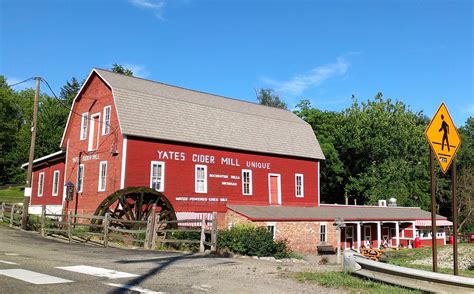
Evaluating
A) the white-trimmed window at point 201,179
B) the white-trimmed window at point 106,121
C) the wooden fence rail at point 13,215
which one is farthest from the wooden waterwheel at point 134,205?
Result: the wooden fence rail at point 13,215

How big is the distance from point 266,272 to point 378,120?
40565 mm

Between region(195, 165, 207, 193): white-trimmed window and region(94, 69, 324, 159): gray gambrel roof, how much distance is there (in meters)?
1.55

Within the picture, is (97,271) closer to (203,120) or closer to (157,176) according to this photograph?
(157,176)

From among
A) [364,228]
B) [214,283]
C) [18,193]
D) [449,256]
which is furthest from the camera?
[18,193]

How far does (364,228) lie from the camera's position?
38.8 meters

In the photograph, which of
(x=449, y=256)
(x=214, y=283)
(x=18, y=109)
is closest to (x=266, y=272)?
(x=214, y=283)

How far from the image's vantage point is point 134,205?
75.4 feet

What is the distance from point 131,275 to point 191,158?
1671 cm

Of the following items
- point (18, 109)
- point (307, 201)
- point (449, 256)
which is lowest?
point (449, 256)

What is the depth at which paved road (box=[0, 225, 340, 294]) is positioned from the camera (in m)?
8.04

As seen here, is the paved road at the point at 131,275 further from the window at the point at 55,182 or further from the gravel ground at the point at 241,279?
the window at the point at 55,182

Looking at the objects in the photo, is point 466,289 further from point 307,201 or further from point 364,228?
point 364,228

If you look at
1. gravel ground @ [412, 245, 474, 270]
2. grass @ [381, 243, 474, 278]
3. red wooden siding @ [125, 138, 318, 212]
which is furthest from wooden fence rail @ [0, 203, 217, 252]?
gravel ground @ [412, 245, 474, 270]

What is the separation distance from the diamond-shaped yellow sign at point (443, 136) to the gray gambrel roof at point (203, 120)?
17.2m
